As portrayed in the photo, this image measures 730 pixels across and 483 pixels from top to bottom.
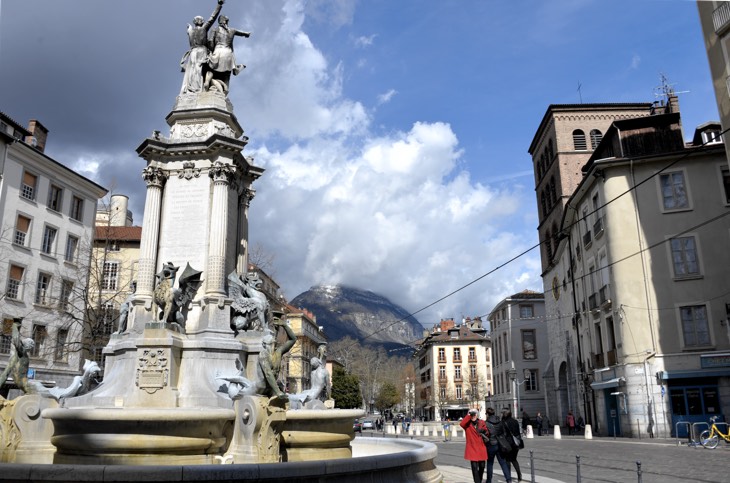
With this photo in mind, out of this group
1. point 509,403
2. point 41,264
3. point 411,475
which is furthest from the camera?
point 509,403

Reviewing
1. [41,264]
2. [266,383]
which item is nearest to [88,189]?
[41,264]

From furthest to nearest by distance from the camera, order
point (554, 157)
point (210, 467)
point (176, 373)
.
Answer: point (554, 157)
point (176, 373)
point (210, 467)

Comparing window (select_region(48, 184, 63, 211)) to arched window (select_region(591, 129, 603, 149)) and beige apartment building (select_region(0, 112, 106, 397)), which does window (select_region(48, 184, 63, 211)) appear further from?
arched window (select_region(591, 129, 603, 149))

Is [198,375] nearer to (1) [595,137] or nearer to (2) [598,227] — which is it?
(2) [598,227]

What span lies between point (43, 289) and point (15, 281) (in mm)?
2275

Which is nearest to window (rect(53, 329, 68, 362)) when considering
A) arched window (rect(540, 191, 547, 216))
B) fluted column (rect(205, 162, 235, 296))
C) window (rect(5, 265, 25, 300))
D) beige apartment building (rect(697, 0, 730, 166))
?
window (rect(5, 265, 25, 300))

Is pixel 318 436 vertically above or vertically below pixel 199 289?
below

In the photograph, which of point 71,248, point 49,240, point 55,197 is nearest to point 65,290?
point 71,248

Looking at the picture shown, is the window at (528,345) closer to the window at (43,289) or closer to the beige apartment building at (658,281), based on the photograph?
the beige apartment building at (658,281)

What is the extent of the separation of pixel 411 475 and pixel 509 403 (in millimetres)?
63793

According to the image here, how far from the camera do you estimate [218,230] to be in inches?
629

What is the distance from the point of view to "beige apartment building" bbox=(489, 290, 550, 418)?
217ft

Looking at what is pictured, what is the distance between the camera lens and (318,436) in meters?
11.5

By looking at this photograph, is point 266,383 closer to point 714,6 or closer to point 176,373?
point 176,373
